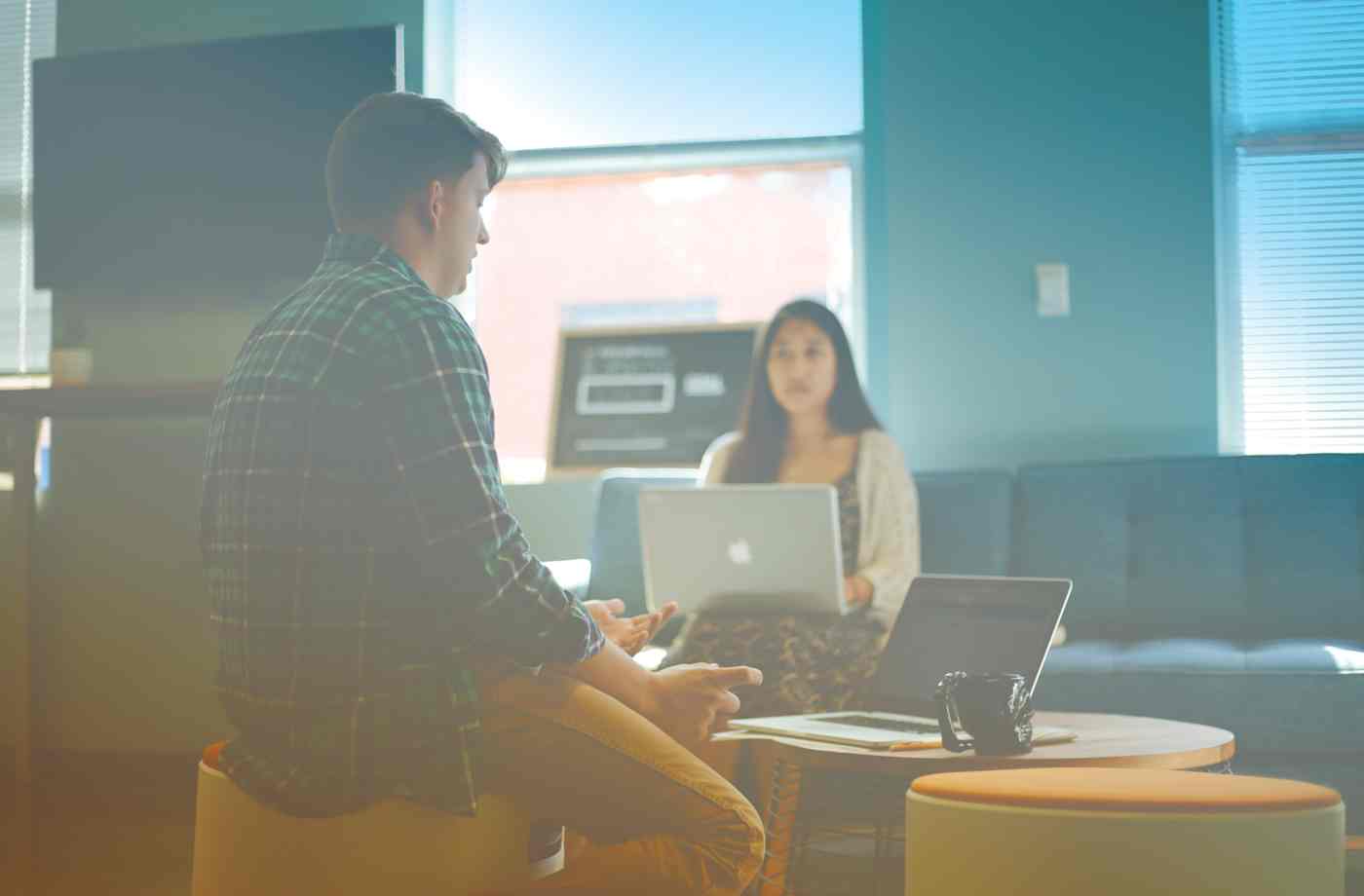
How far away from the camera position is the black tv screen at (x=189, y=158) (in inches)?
165

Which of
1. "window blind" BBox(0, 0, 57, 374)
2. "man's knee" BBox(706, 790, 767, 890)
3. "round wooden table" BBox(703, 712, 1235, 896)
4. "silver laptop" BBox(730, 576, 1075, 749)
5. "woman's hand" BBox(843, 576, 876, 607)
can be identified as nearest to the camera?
"man's knee" BBox(706, 790, 767, 890)

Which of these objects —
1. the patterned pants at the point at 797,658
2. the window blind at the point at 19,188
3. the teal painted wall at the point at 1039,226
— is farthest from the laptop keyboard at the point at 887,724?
the window blind at the point at 19,188

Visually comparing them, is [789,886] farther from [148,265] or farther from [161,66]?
[161,66]

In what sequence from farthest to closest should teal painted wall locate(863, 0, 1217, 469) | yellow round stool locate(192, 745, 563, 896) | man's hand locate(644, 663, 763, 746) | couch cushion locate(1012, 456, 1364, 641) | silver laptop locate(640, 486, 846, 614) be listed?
1. teal painted wall locate(863, 0, 1217, 469)
2. couch cushion locate(1012, 456, 1364, 641)
3. silver laptop locate(640, 486, 846, 614)
4. man's hand locate(644, 663, 763, 746)
5. yellow round stool locate(192, 745, 563, 896)

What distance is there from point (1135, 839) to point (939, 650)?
69 centimetres

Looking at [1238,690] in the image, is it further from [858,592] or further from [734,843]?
[734,843]

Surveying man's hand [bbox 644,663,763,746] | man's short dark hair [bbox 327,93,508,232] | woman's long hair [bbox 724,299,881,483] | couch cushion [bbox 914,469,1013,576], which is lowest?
man's hand [bbox 644,663,763,746]

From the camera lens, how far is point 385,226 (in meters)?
1.62

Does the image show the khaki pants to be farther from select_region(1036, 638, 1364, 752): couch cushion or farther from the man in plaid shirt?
select_region(1036, 638, 1364, 752): couch cushion

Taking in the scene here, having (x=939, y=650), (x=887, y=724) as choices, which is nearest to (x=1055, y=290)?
(x=939, y=650)

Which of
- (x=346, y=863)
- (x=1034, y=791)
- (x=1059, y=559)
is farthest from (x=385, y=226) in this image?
(x=1059, y=559)

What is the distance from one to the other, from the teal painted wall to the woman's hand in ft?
3.70

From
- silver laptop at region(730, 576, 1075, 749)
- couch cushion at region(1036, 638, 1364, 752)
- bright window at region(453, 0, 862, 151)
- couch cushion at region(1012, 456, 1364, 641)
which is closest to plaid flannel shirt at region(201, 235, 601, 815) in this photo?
silver laptop at region(730, 576, 1075, 749)

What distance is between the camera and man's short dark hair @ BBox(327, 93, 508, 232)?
1607mm
